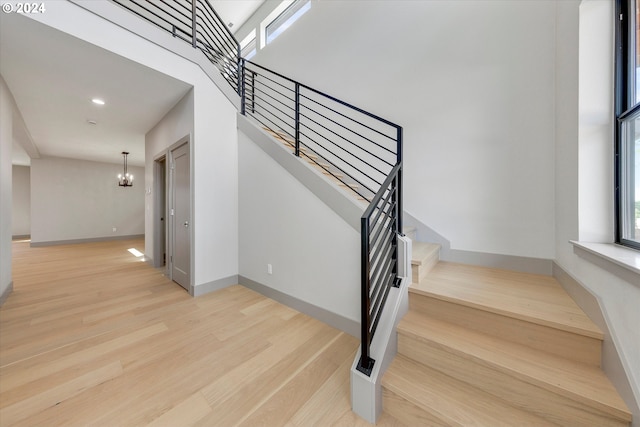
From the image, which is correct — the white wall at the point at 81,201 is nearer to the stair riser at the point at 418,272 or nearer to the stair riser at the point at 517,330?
the stair riser at the point at 418,272

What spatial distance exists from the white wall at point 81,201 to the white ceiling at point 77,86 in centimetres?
209

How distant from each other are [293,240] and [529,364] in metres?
1.98

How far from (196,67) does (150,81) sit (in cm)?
57

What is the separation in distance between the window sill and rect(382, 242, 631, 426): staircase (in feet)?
1.07

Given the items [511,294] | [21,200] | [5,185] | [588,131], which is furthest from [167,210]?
[21,200]

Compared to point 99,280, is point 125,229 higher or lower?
higher

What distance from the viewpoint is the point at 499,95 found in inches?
88.0

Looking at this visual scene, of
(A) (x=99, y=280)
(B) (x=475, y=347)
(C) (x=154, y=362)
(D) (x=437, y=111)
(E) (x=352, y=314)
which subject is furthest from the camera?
(A) (x=99, y=280)

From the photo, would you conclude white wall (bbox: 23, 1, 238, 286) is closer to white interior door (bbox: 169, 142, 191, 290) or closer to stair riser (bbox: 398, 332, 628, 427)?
white interior door (bbox: 169, 142, 191, 290)

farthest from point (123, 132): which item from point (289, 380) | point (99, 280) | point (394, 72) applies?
point (289, 380)

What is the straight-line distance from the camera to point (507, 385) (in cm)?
115

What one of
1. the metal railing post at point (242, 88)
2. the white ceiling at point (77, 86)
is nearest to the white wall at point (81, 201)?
the white ceiling at point (77, 86)

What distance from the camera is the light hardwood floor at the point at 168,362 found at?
1.27 metres

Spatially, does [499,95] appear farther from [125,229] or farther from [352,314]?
[125,229]
